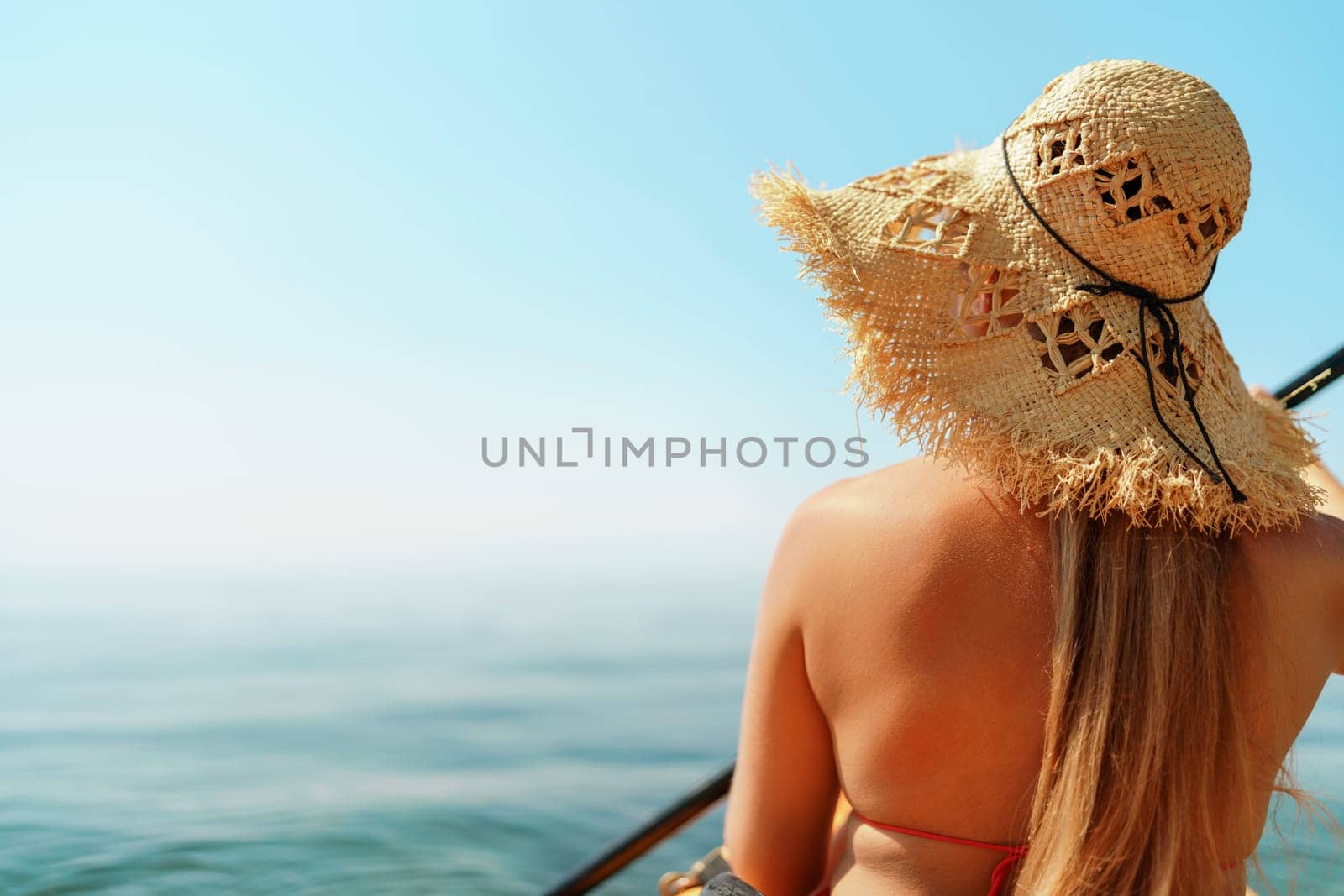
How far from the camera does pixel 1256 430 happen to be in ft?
3.39

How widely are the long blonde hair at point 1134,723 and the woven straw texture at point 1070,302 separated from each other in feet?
0.20

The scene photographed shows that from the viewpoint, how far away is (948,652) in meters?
0.85

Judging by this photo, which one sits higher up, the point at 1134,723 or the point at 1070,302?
the point at 1070,302

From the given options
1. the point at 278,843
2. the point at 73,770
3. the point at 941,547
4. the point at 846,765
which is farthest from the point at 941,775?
the point at 73,770

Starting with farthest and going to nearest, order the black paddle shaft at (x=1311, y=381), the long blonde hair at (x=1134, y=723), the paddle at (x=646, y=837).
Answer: the black paddle shaft at (x=1311, y=381), the paddle at (x=646, y=837), the long blonde hair at (x=1134, y=723)

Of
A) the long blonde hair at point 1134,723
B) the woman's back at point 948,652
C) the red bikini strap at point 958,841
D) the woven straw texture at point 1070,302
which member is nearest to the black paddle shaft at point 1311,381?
the woven straw texture at point 1070,302

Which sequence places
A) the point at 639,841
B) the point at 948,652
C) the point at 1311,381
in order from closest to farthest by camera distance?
the point at 948,652
the point at 639,841
the point at 1311,381

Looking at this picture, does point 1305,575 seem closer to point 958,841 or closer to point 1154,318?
point 1154,318

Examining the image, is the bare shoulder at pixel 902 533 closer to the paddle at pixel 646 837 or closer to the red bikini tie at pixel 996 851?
the red bikini tie at pixel 996 851

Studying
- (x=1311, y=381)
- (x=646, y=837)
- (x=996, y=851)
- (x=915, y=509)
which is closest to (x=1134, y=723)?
(x=996, y=851)

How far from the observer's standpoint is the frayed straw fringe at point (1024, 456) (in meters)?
0.85

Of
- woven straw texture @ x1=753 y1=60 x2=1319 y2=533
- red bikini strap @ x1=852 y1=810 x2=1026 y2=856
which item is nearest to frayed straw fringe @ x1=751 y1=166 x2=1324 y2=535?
woven straw texture @ x1=753 y1=60 x2=1319 y2=533

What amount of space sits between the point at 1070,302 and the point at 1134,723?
401mm

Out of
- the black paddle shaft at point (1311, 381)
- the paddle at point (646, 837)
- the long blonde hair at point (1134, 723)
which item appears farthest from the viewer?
the black paddle shaft at point (1311, 381)
